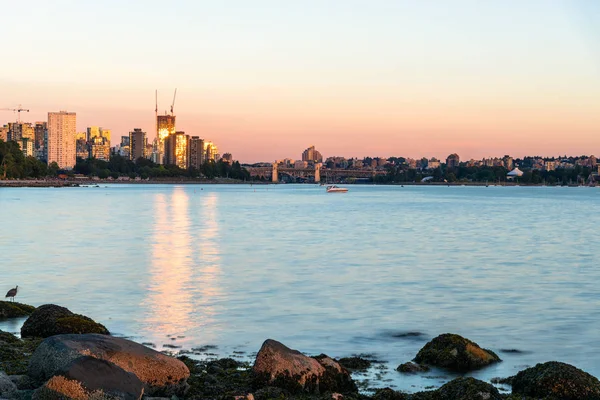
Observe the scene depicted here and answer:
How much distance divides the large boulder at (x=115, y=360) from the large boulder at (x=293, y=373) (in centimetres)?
Answer: 126

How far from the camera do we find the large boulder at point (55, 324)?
18062 mm

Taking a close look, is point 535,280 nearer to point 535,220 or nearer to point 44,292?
point 44,292

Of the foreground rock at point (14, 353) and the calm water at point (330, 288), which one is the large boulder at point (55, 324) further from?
the calm water at point (330, 288)

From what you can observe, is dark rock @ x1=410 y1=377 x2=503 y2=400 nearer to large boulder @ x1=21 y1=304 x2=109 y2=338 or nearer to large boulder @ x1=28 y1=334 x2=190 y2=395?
large boulder @ x1=28 y1=334 x2=190 y2=395

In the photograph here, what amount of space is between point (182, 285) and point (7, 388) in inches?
728

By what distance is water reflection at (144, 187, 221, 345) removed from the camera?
21.7 metres

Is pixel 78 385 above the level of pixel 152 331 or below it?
above

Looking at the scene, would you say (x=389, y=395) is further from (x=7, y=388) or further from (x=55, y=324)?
(x=55, y=324)

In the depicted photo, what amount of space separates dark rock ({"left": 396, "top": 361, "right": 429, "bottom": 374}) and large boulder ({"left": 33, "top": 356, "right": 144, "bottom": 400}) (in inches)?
245

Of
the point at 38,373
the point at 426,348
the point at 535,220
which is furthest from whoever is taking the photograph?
the point at 535,220

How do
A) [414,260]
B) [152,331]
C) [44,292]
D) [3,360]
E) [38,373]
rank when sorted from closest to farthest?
[38,373] < [3,360] < [152,331] < [44,292] < [414,260]

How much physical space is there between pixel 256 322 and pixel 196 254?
2220 centimetres

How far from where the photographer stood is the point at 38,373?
500 inches

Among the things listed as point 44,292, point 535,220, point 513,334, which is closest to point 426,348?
point 513,334
